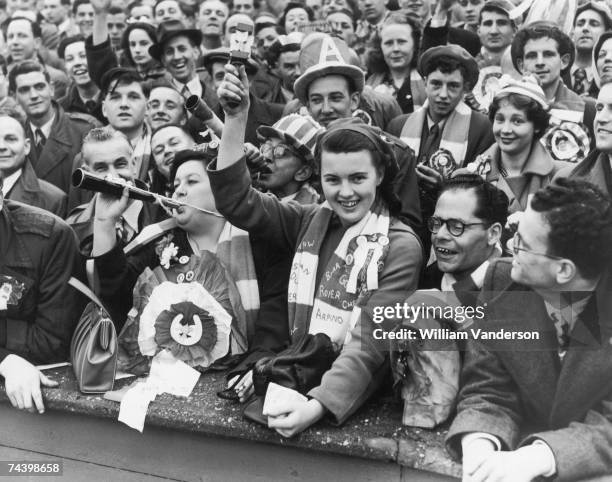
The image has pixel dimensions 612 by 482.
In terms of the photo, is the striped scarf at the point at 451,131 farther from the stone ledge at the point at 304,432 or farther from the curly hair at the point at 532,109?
the stone ledge at the point at 304,432

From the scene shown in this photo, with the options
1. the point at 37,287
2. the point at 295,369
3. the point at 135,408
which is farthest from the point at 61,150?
the point at 295,369

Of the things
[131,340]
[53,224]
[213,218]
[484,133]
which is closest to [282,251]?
[213,218]

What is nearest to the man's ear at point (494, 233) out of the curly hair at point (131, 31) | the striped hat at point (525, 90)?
the striped hat at point (525, 90)

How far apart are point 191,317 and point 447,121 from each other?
1.93m

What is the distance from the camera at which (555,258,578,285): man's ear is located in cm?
286

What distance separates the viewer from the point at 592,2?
6199mm

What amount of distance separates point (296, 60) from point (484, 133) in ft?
8.50

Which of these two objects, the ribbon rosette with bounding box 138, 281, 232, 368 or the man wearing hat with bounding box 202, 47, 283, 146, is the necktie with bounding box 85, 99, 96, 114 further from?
the ribbon rosette with bounding box 138, 281, 232, 368

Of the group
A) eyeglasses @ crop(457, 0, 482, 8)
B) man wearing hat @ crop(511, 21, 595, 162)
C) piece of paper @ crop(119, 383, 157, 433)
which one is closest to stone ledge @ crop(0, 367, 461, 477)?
piece of paper @ crop(119, 383, 157, 433)

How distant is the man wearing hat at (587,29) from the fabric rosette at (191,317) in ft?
11.2

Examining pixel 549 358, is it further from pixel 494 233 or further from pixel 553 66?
pixel 553 66

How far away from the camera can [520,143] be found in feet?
13.8

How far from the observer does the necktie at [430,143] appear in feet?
15.9

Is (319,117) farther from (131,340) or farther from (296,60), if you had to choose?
(296,60)
